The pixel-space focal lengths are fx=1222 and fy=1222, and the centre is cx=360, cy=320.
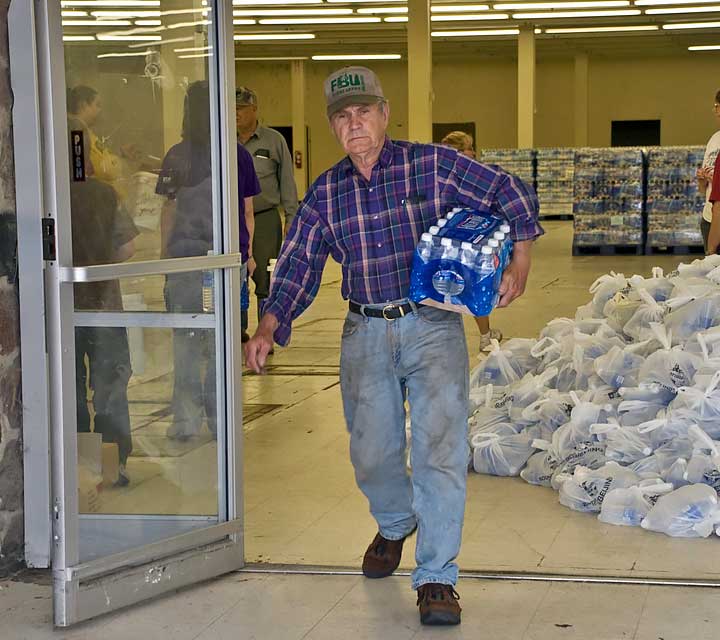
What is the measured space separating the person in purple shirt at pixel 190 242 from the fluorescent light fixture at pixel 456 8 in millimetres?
21794

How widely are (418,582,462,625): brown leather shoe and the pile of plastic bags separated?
1.38m

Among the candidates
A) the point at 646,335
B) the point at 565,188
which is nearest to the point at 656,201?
the point at 565,188

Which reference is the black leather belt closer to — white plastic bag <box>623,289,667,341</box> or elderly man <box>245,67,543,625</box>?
elderly man <box>245,67,543,625</box>

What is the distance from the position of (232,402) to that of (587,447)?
1.90 meters

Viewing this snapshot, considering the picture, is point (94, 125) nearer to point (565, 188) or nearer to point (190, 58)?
point (190, 58)

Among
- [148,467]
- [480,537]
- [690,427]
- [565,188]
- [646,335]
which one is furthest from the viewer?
[565,188]

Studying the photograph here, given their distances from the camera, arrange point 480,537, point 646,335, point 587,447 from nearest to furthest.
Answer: point 480,537 → point 587,447 → point 646,335

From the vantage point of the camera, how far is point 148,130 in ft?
14.5

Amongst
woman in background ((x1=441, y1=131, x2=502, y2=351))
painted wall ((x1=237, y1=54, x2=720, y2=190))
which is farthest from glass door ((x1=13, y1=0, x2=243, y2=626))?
painted wall ((x1=237, y1=54, x2=720, y2=190))

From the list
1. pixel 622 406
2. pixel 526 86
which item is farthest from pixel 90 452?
pixel 526 86

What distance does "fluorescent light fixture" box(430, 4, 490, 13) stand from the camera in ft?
83.5

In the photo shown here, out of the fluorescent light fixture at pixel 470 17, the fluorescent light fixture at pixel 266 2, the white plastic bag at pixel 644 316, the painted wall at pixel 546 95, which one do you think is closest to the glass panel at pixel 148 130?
the white plastic bag at pixel 644 316

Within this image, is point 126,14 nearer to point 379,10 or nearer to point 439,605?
point 439,605

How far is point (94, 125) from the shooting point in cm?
409
